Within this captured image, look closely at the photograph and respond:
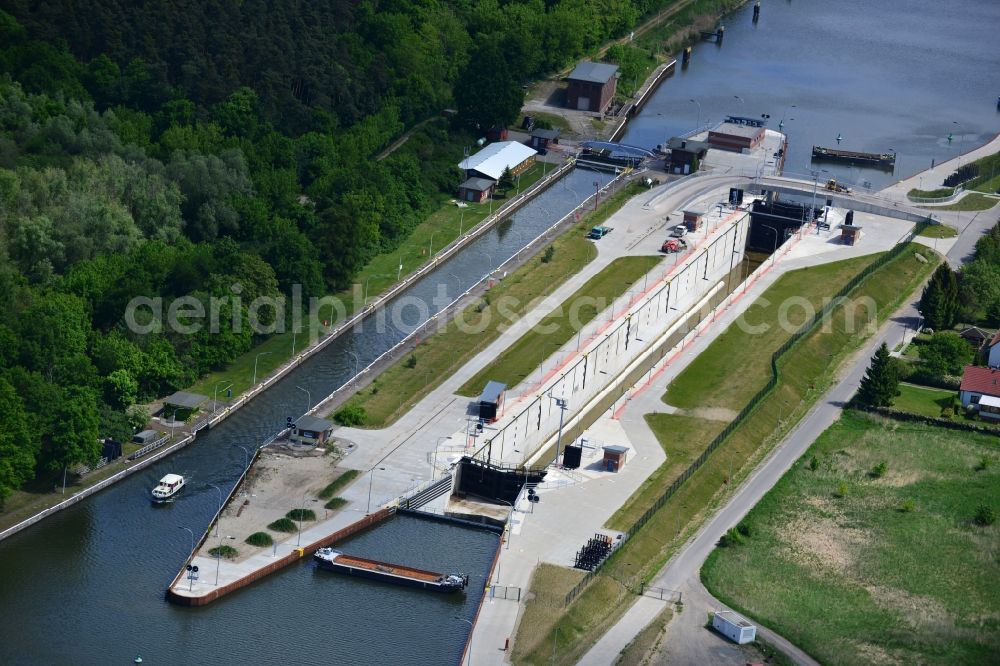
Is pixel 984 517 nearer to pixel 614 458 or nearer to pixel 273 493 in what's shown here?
pixel 614 458

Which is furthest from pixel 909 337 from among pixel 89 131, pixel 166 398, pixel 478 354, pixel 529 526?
pixel 89 131

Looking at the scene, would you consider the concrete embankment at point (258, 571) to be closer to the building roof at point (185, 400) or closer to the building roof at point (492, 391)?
the building roof at point (492, 391)

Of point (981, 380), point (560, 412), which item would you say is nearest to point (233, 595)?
point (560, 412)

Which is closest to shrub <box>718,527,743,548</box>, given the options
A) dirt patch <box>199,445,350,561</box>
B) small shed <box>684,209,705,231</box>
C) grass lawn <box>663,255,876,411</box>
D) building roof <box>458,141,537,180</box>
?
grass lawn <box>663,255,876,411</box>

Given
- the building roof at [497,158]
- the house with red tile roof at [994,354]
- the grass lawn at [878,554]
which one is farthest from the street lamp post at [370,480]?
the building roof at [497,158]

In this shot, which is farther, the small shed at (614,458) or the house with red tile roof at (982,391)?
the house with red tile roof at (982,391)

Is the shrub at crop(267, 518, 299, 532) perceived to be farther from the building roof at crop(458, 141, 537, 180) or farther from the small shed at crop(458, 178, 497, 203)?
the building roof at crop(458, 141, 537, 180)

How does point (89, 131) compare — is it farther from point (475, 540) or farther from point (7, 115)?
point (475, 540)
